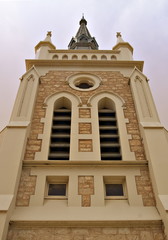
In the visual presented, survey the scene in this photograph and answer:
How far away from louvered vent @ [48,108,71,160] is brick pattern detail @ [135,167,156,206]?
2503 millimetres

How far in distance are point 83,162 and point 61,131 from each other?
229cm

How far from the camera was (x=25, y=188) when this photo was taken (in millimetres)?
6785

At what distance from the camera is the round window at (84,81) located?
1192cm

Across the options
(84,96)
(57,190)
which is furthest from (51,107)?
(57,190)

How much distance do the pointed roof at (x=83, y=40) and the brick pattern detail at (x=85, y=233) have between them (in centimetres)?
1851

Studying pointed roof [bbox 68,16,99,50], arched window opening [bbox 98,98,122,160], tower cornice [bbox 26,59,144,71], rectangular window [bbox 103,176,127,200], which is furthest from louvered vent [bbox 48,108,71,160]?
pointed roof [bbox 68,16,99,50]

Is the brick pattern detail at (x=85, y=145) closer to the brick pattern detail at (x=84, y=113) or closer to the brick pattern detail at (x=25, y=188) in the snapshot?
the brick pattern detail at (x=84, y=113)

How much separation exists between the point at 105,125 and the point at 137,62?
5.60 meters

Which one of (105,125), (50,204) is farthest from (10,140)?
(105,125)

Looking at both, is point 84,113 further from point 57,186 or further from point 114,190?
point 114,190

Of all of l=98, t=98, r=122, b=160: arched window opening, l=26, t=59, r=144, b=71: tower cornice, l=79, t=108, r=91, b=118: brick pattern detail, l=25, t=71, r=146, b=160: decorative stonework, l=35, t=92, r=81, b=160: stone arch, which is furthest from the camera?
l=26, t=59, r=144, b=71: tower cornice

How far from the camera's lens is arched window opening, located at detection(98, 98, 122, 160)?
329 inches

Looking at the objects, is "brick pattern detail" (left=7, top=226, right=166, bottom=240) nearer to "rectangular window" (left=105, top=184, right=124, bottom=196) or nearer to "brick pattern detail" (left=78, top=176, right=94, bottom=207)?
"brick pattern detail" (left=78, top=176, right=94, bottom=207)

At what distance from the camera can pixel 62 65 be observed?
1332 centimetres
